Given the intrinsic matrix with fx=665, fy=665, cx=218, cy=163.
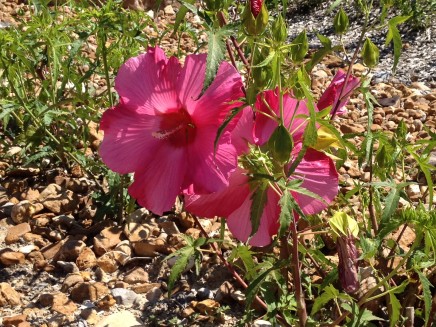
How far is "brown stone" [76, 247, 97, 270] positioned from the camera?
1.91m

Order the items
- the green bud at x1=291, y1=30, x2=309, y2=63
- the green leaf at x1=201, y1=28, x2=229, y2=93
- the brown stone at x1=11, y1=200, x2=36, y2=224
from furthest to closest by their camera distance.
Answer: the brown stone at x1=11, y1=200, x2=36, y2=224
the green bud at x1=291, y1=30, x2=309, y2=63
the green leaf at x1=201, y1=28, x2=229, y2=93

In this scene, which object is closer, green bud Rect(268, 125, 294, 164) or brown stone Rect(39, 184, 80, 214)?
green bud Rect(268, 125, 294, 164)

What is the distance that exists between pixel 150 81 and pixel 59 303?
3.09 feet

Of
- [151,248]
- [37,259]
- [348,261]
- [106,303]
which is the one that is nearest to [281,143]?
[348,261]

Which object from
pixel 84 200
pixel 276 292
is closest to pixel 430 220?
pixel 276 292

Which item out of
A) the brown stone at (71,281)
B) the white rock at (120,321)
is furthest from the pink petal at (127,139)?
the brown stone at (71,281)

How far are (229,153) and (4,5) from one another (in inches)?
159

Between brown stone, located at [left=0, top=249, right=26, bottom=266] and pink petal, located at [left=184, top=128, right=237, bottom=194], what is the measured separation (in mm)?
1097

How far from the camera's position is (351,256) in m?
1.11

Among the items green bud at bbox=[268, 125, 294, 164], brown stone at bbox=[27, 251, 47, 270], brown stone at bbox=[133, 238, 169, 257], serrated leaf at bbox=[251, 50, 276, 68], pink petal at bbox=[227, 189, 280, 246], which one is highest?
serrated leaf at bbox=[251, 50, 276, 68]

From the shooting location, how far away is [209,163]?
0.95 meters

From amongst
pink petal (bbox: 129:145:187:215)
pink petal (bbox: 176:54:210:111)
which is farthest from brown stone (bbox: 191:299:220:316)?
pink petal (bbox: 176:54:210:111)

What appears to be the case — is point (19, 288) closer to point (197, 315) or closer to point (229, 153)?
point (197, 315)

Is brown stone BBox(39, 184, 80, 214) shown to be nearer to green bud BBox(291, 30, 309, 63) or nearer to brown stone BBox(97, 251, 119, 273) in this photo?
brown stone BBox(97, 251, 119, 273)
